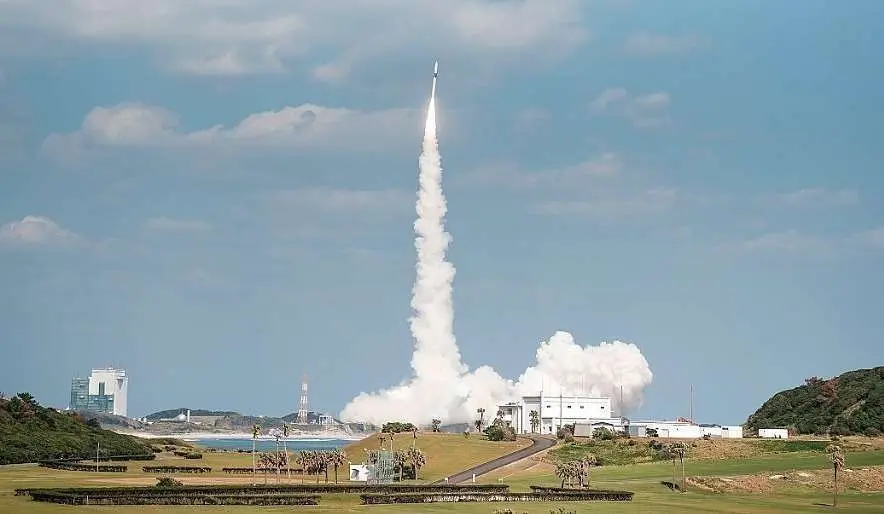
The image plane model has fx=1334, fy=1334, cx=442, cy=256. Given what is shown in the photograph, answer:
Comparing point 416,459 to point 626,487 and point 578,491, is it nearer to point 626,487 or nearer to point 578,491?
point 626,487

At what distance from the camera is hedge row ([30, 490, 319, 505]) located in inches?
4852

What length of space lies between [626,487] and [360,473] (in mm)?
35504

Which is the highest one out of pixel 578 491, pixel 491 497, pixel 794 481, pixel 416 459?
pixel 416 459

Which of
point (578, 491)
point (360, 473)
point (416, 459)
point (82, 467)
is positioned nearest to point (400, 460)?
point (416, 459)

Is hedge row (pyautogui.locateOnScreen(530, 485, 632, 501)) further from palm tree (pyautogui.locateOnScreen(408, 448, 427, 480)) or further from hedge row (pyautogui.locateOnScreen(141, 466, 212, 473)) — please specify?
hedge row (pyautogui.locateOnScreen(141, 466, 212, 473))

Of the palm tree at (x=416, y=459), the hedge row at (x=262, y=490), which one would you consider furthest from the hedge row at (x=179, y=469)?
the hedge row at (x=262, y=490)

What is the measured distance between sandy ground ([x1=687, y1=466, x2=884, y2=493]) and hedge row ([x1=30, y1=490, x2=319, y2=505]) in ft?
173

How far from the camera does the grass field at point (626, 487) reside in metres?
125

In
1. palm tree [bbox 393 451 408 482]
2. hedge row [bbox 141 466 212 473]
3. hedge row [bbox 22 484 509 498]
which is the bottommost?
hedge row [bbox 22 484 509 498]

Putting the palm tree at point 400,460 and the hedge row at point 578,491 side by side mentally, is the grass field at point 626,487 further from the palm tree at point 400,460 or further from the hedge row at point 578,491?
the palm tree at point 400,460

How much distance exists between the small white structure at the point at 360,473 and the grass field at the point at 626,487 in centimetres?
736

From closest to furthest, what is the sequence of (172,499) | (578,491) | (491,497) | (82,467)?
(172,499) → (491,497) → (578,491) → (82,467)

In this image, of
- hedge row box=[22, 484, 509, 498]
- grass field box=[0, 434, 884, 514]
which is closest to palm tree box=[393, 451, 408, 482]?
grass field box=[0, 434, 884, 514]

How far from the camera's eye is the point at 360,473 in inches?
6777
